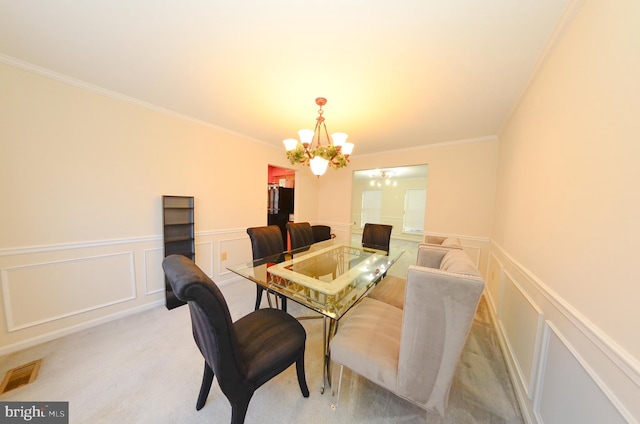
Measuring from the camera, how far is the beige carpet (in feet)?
3.92

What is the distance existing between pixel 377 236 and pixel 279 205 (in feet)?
7.64

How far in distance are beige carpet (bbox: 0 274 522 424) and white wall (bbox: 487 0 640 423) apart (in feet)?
0.94

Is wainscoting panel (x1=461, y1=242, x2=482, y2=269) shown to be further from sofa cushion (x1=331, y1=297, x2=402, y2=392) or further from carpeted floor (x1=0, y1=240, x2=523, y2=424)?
sofa cushion (x1=331, y1=297, x2=402, y2=392)

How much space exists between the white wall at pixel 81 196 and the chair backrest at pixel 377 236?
6.52 feet

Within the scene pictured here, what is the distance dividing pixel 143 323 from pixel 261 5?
2952 millimetres

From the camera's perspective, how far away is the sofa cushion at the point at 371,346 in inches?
42.2

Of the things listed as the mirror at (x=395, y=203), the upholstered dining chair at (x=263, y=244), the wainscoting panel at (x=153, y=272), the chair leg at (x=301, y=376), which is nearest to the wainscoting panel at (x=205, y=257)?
the wainscoting panel at (x=153, y=272)

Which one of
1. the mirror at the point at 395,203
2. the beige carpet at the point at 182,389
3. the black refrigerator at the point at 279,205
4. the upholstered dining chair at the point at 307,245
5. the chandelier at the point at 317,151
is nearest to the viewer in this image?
the beige carpet at the point at 182,389

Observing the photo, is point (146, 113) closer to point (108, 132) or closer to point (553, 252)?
point (108, 132)

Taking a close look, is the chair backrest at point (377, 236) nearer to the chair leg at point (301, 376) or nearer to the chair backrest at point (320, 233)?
the chair backrest at point (320, 233)

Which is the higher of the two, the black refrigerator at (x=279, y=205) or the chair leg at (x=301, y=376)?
the black refrigerator at (x=279, y=205)

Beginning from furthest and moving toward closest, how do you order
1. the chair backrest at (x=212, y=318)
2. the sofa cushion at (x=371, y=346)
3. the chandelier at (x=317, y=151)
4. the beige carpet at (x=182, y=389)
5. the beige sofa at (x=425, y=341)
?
the chandelier at (x=317, y=151), the beige carpet at (x=182, y=389), the sofa cushion at (x=371, y=346), the beige sofa at (x=425, y=341), the chair backrest at (x=212, y=318)

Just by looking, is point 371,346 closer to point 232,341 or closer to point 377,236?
point 232,341

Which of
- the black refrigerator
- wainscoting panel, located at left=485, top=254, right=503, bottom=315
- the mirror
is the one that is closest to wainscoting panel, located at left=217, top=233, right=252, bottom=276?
the black refrigerator
